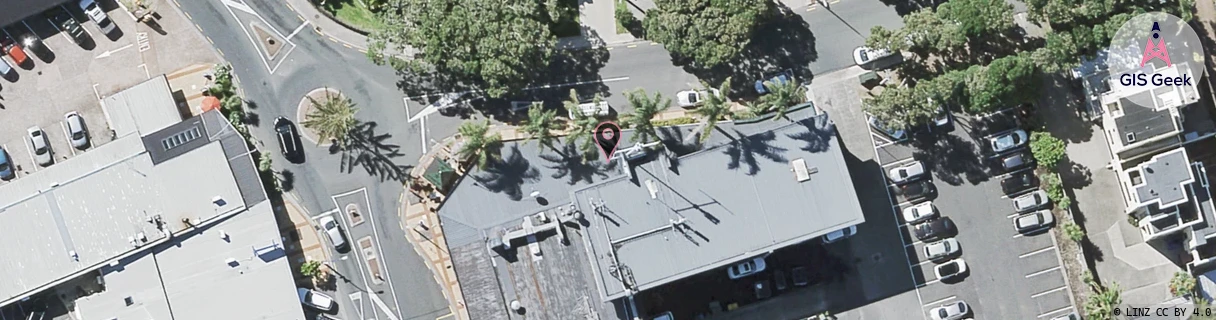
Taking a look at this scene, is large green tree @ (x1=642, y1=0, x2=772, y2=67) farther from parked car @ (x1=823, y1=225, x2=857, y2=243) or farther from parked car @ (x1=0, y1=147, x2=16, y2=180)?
parked car @ (x1=0, y1=147, x2=16, y2=180)

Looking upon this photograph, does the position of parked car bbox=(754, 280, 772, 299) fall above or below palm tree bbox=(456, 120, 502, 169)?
below

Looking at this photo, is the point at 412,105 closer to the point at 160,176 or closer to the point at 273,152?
the point at 273,152

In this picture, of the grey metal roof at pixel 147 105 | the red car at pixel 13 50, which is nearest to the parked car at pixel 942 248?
the grey metal roof at pixel 147 105

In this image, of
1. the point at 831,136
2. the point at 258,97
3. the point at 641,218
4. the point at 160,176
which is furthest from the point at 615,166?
the point at 160,176

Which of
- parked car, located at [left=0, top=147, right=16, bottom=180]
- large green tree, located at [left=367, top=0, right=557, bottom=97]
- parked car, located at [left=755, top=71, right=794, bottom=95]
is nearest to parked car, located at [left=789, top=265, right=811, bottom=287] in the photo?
parked car, located at [left=755, top=71, right=794, bottom=95]

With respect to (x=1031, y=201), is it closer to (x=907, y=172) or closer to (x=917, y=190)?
(x=917, y=190)

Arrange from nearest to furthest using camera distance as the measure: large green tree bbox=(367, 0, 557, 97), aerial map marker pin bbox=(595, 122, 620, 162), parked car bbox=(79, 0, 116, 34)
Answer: large green tree bbox=(367, 0, 557, 97) → aerial map marker pin bbox=(595, 122, 620, 162) → parked car bbox=(79, 0, 116, 34)
